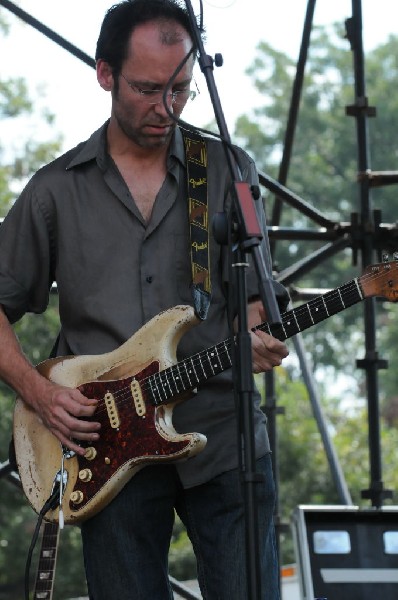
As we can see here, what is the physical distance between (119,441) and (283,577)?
2.56m

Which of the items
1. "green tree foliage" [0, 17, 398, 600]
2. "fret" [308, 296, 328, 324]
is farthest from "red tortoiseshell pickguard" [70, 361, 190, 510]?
"green tree foliage" [0, 17, 398, 600]

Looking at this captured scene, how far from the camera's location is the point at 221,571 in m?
3.15

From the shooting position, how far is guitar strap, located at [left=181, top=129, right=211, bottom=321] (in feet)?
10.6

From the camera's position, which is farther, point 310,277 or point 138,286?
point 310,277

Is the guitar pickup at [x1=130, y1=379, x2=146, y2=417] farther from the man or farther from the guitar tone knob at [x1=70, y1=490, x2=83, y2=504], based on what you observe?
the guitar tone knob at [x1=70, y1=490, x2=83, y2=504]

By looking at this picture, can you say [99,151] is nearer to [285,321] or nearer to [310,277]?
[285,321]

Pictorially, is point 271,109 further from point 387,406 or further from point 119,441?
point 119,441

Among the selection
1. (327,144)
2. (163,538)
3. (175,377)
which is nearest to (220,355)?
(175,377)

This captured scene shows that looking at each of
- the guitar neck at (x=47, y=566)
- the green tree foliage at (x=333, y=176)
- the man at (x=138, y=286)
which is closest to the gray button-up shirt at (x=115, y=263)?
the man at (x=138, y=286)

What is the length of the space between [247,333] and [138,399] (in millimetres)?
644

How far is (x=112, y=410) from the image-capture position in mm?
3221

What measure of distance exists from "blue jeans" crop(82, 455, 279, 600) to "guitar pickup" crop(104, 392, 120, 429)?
136mm

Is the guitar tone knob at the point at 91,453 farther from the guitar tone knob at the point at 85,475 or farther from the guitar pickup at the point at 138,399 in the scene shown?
the guitar pickup at the point at 138,399

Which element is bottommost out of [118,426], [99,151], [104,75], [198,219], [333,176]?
[118,426]
